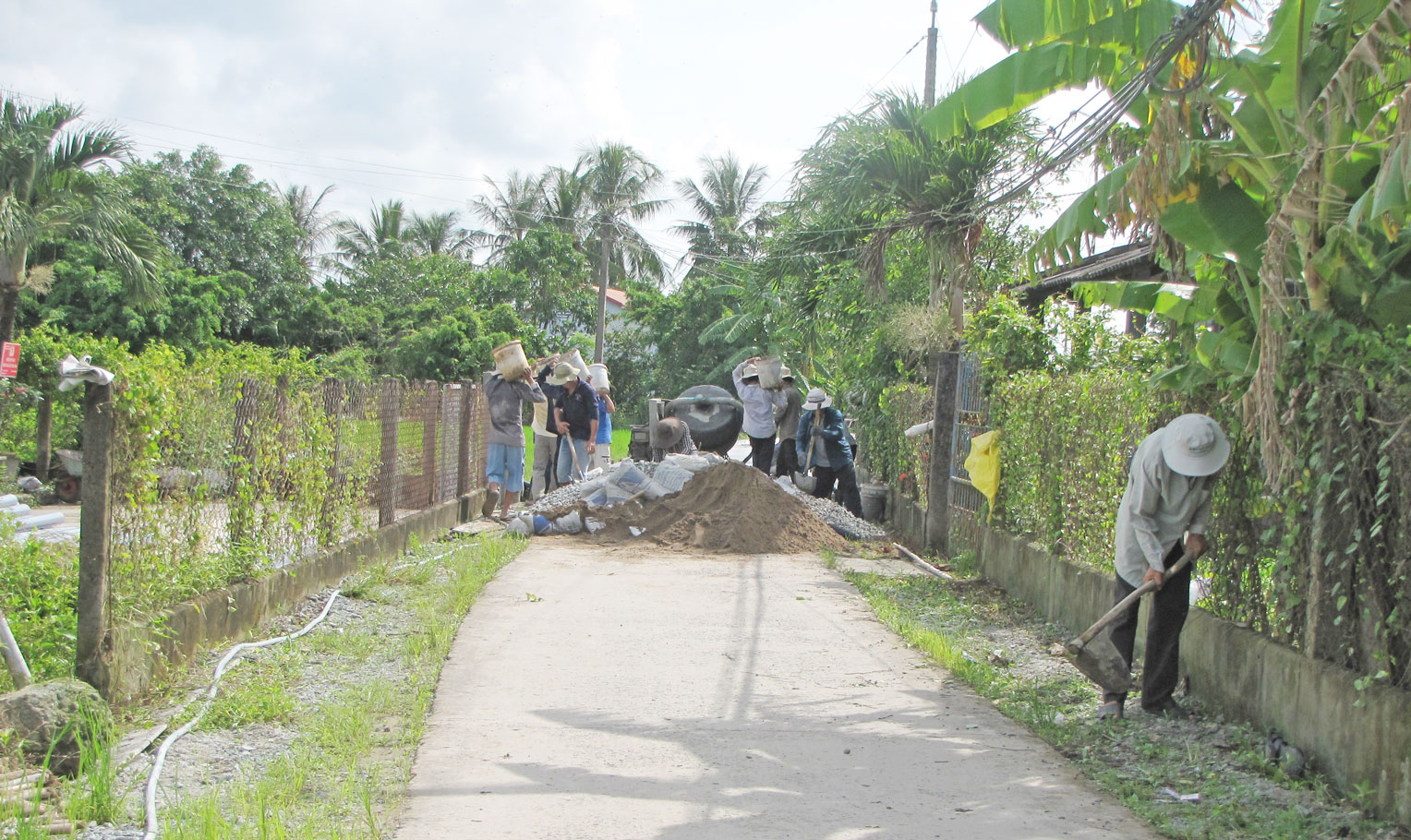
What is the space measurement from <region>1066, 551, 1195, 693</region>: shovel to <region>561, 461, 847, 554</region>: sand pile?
6465mm

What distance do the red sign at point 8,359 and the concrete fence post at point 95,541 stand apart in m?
11.4

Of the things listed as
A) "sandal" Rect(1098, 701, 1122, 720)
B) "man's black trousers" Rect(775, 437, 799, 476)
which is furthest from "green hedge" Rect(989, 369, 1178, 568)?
"man's black trousers" Rect(775, 437, 799, 476)

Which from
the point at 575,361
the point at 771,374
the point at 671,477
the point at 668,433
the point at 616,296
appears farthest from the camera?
the point at 616,296

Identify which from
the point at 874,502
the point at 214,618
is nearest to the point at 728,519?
the point at 874,502

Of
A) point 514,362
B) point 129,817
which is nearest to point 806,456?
point 514,362

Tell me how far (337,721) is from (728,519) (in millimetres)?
7949

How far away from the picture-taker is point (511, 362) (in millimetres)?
14039

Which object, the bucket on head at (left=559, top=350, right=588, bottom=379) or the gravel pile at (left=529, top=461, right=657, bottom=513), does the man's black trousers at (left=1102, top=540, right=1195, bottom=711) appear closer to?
the gravel pile at (left=529, top=461, right=657, bottom=513)

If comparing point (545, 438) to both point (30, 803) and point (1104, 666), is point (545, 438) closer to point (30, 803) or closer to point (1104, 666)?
point (1104, 666)

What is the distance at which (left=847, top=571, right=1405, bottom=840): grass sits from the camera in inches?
177

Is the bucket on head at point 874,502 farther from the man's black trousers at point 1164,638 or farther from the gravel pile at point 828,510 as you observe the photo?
the man's black trousers at point 1164,638

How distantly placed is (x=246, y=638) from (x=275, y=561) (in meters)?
0.92

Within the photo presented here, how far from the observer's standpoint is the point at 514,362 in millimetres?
14031

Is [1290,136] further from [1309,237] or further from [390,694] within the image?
[390,694]
